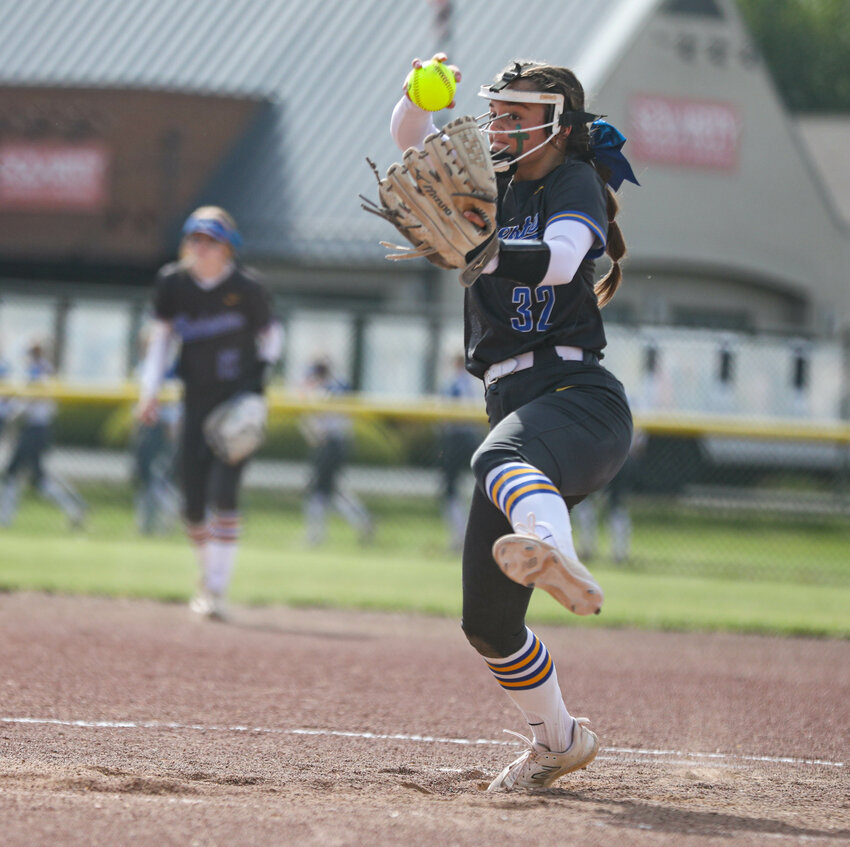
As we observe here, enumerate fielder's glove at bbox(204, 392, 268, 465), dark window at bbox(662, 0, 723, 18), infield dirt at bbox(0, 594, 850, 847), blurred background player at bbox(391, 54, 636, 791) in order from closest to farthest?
infield dirt at bbox(0, 594, 850, 847), blurred background player at bbox(391, 54, 636, 791), fielder's glove at bbox(204, 392, 268, 465), dark window at bbox(662, 0, 723, 18)

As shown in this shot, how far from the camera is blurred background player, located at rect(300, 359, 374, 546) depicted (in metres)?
12.0

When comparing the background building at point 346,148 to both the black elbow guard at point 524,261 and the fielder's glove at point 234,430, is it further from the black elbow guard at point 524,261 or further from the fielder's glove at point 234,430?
the black elbow guard at point 524,261

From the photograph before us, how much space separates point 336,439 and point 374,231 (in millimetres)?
7993

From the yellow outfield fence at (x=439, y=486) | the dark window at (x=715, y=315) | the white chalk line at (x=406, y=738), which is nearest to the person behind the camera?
the white chalk line at (x=406, y=738)

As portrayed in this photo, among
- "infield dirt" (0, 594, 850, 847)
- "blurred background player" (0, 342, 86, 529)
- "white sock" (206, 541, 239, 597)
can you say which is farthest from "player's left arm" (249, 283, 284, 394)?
"blurred background player" (0, 342, 86, 529)

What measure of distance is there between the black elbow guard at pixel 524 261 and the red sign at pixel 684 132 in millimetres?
16799

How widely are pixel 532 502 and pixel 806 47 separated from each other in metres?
33.6

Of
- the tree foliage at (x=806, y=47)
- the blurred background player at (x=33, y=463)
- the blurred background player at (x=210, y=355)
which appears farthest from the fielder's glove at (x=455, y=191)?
the tree foliage at (x=806, y=47)

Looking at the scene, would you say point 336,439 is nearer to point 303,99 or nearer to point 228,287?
point 228,287

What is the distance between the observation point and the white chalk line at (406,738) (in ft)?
14.5

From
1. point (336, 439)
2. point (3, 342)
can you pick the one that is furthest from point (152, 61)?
point (336, 439)

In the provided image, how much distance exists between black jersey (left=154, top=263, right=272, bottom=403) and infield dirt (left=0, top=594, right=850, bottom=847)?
1.37 meters

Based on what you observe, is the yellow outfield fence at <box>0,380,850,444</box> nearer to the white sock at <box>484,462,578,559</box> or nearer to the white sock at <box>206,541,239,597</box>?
the white sock at <box>206,541,239,597</box>

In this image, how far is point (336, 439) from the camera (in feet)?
40.1
